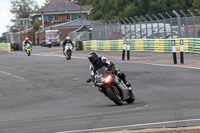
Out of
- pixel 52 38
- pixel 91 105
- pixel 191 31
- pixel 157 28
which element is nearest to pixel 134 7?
pixel 52 38

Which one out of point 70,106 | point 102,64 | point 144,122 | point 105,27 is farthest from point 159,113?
point 105,27

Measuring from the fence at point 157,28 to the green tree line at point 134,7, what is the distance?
47.9 m

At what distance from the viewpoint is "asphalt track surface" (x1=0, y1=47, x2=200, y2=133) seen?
7680mm

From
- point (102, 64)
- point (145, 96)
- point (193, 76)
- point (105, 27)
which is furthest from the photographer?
point (105, 27)

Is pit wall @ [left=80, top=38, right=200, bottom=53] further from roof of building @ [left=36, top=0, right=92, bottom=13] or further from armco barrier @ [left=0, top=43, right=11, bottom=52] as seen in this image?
roof of building @ [left=36, top=0, right=92, bottom=13]

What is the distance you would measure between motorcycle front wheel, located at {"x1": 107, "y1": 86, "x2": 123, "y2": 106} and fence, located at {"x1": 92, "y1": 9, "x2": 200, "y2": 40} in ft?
56.7

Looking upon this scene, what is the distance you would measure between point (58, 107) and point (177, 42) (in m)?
20.3

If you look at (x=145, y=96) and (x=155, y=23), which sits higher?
(x=155, y=23)

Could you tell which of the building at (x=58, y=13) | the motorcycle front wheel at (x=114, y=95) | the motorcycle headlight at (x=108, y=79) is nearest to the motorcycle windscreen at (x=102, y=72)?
the motorcycle headlight at (x=108, y=79)

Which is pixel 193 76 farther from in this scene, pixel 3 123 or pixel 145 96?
pixel 3 123

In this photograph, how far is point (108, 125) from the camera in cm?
759

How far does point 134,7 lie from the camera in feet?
348

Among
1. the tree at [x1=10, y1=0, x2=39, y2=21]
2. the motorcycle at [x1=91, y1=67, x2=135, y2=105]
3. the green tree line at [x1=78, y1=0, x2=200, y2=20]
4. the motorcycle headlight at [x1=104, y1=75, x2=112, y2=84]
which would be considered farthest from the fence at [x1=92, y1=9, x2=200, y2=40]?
the tree at [x1=10, y1=0, x2=39, y2=21]

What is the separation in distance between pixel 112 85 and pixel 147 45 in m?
25.2
